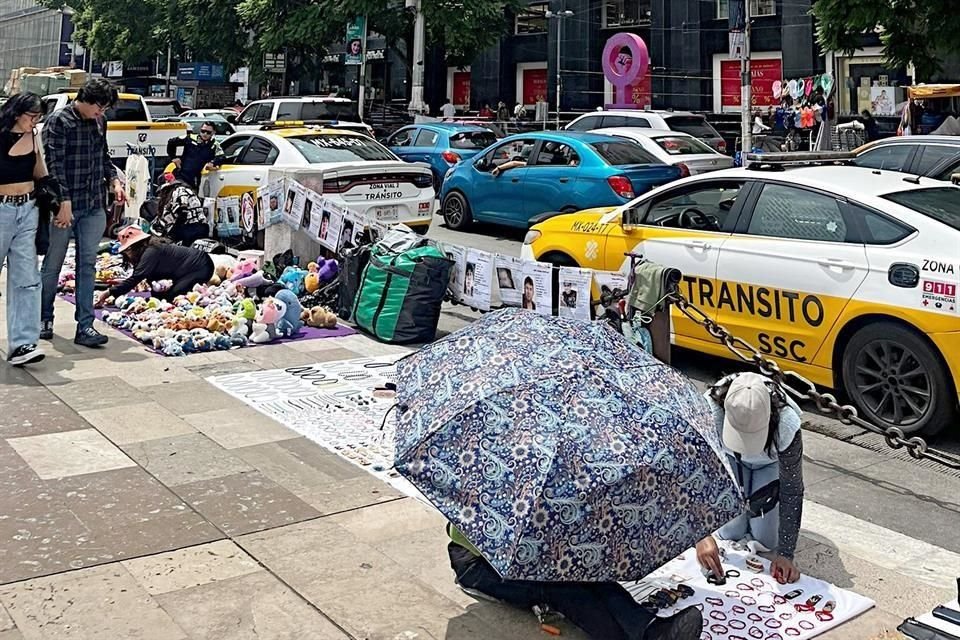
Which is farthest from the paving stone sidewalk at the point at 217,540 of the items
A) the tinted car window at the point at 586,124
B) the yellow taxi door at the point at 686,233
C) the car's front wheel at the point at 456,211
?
the tinted car window at the point at 586,124

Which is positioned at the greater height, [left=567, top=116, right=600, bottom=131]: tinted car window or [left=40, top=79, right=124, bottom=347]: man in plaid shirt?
[left=567, top=116, right=600, bottom=131]: tinted car window

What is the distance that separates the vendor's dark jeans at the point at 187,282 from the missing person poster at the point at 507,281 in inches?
117

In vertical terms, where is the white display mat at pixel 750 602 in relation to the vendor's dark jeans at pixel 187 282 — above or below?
below

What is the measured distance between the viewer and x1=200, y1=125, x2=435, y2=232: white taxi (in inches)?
468

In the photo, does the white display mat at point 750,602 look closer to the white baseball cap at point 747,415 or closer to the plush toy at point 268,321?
the white baseball cap at point 747,415

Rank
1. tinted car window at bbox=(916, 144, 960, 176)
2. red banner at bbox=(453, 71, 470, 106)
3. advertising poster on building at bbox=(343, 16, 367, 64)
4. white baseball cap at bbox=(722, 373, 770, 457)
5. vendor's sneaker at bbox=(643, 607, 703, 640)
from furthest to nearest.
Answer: red banner at bbox=(453, 71, 470, 106) → advertising poster on building at bbox=(343, 16, 367, 64) → tinted car window at bbox=(916, 144, 960, 176) → white baseball cap at bbox=(722, 373, 770, 457) → vendor's sneaker at bbox=(643, 607, 703, 640)

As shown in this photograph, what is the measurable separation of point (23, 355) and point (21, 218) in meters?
0.97

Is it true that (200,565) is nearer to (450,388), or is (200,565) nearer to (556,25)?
(450,388)

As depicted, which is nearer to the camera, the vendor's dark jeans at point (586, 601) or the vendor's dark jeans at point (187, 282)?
the vendor's dark jeans at point (586, 601)

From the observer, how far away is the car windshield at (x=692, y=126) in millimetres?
19969

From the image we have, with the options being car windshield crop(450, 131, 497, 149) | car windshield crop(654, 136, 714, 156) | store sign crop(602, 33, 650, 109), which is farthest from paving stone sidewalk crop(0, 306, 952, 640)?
store sign crop(602, 33, 650, 109)

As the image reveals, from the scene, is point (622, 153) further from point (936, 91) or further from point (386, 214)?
point (936, 91)

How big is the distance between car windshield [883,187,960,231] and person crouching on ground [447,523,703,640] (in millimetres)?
4064

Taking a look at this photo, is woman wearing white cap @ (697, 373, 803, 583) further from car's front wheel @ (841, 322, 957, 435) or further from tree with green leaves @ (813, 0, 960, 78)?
tree with green leaves @ (813, 0, 960, 78)
